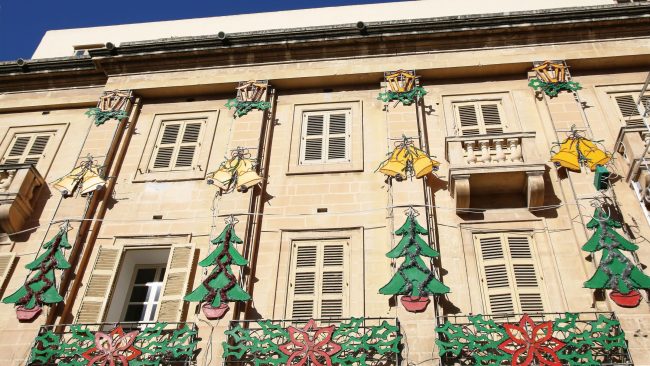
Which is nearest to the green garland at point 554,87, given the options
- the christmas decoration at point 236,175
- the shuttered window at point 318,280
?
the shuttered window at point 318,280

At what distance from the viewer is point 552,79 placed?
1438 centimetres

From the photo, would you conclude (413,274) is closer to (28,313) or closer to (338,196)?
(338,196)

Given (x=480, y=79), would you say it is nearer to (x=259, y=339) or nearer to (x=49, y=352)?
(x=259, y=339)

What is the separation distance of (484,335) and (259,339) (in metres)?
3.83

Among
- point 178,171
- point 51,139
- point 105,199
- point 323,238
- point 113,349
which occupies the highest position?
point 51,139

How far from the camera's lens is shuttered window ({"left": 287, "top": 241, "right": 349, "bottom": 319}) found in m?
11.3

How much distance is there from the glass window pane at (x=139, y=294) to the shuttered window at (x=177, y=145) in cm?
294

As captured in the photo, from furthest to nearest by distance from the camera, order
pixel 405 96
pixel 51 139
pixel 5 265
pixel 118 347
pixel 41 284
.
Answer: pixel 51 139 → pixel 405 96 → pixel 5 265 → pixel 41 284 → pixel 118 347

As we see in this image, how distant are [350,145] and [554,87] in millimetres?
5054

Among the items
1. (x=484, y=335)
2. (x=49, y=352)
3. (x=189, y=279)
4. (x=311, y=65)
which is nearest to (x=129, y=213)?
(x=189, y=279)

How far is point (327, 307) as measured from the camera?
1134cm

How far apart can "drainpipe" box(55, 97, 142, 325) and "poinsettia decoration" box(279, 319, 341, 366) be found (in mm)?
4665

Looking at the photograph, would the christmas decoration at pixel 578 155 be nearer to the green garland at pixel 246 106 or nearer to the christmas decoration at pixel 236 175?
the christmas decoration at pixel 236 175

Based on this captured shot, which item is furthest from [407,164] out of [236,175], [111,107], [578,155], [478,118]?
[111,107]
